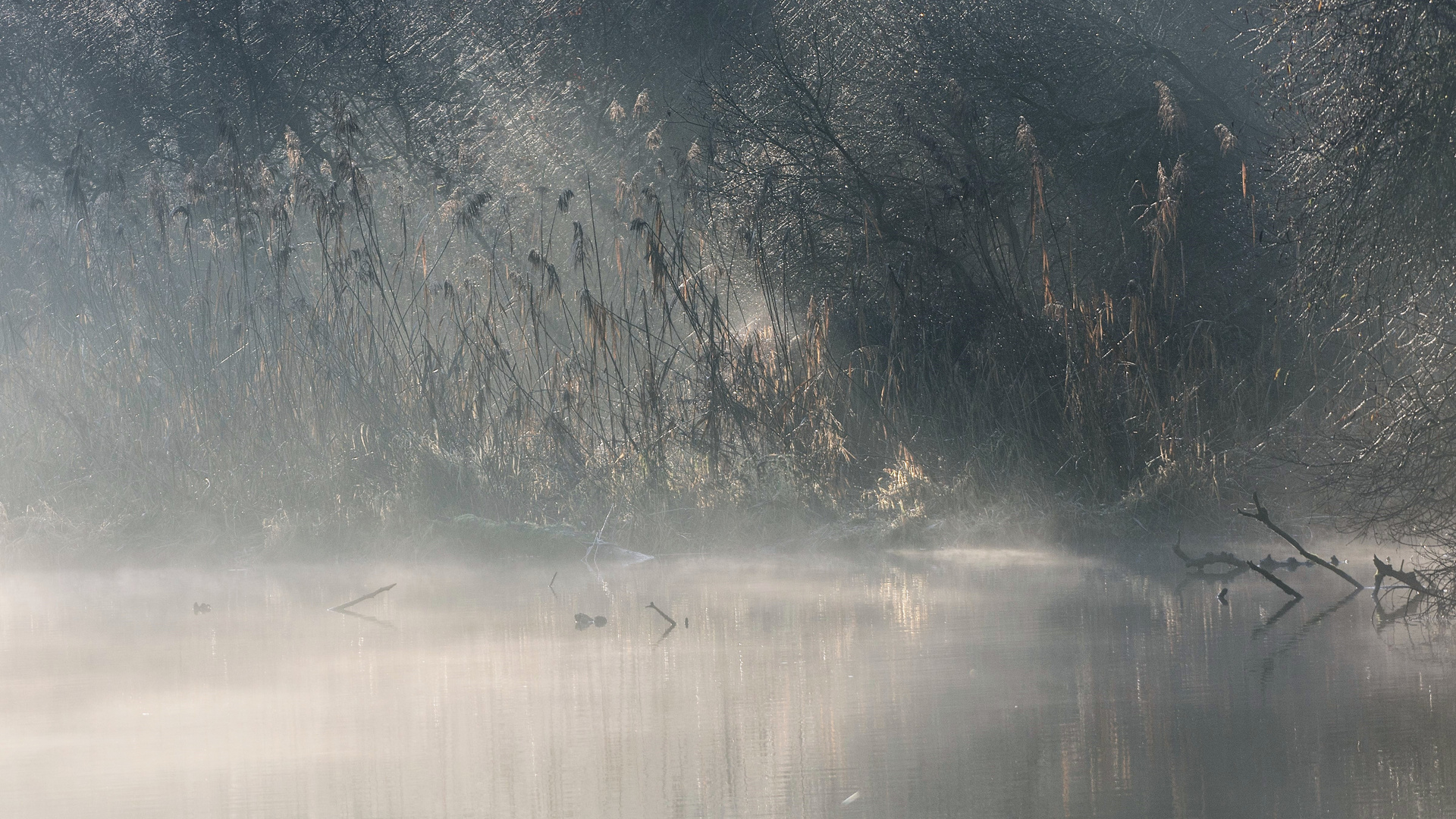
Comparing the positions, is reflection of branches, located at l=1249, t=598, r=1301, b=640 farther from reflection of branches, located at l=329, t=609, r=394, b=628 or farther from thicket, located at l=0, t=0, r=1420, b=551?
reflection of branches, located at l=329, t=609, r=394, b=628

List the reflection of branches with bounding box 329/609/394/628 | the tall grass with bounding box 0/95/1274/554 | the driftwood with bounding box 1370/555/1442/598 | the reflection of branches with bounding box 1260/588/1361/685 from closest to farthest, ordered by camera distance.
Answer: the reflection of branches with bounding box 1260/588/1361/685
the driftwood with bounding box 1370/555/1442/598
the reflection of branches with bounding box 329/609/394/628
the tall grass with bounding box 0/95/1274/554

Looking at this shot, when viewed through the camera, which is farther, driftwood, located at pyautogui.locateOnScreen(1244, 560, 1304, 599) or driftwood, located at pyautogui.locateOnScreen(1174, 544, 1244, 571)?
driftwood, located at pyautogui.locateOnScreen(1174, 544, 1244, 571)

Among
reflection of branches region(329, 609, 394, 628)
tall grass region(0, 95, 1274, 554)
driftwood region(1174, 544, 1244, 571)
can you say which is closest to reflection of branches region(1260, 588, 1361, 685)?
driftwood region(1174, 544, 1244, 571)

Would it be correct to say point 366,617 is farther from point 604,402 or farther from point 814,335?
point 604,402

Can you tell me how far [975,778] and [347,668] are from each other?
291cm

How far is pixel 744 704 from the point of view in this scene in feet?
17.9

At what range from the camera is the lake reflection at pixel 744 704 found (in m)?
4.36

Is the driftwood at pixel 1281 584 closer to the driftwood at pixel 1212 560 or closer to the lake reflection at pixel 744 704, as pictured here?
the lake reflection at pixel 744 704

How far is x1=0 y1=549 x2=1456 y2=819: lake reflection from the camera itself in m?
4.36

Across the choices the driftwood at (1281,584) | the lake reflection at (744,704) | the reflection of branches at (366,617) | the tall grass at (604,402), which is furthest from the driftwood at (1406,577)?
the reflection of branches at (366,617)

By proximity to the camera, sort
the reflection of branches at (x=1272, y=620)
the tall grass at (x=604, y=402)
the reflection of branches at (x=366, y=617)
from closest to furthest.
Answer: the reflection of branches at (x=1272, y=620)
the reflection of branches at (x=366, y=617)
the tall grass at (x=604, y=402)

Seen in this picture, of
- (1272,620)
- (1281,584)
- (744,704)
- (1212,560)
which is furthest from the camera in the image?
(1212,560)

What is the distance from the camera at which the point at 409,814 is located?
4.29 meters

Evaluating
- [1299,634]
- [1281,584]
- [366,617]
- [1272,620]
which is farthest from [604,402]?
[1299,634]
